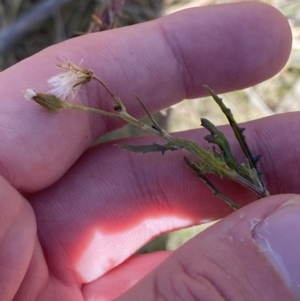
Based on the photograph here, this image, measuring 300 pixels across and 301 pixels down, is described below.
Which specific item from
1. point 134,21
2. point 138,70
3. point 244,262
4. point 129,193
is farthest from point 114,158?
point 134,21

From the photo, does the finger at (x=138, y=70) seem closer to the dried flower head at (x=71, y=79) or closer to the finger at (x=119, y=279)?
the dried flower head at (x=71, y=79)

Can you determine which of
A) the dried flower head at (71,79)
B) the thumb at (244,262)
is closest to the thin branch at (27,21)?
the dried flower head at (71,79)

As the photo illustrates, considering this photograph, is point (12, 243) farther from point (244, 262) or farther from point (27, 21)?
point (27, 21)

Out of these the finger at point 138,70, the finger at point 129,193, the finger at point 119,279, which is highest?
the finger at point 138,70

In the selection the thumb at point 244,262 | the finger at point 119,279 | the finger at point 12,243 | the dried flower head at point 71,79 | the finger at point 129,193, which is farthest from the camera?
the finger at point 119,279

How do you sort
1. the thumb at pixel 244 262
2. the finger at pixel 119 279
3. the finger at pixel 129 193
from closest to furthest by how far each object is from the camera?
the thumb at pixel 244 262 < the finger at pixel 129 193 < the finger at pixel 119 279

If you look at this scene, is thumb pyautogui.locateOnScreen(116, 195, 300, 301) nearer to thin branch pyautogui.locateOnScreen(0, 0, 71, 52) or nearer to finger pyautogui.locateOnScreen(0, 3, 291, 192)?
finger pyautogui.locateOnScreen(0, 3, 291, 192)
